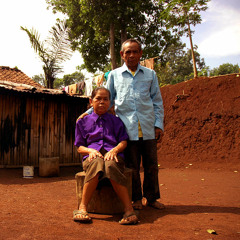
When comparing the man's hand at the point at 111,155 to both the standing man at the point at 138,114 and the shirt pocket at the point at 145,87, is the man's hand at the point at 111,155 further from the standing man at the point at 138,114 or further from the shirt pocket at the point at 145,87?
the shirt pocket at the point at 145,87

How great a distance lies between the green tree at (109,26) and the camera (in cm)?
1251

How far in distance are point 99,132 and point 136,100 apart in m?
0.57

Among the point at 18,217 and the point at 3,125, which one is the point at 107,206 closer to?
the point at 18,217

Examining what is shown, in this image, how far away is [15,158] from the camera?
703cm

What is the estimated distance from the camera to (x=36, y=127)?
7.36 meters


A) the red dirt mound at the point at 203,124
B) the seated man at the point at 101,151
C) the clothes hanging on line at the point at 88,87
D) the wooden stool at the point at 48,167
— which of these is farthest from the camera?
the clothes hanging on line at the point at 88,87

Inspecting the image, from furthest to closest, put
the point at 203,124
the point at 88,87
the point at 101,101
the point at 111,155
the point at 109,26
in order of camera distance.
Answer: the point at 109,26, the point at 88,87, the point at 203,124, the point at 101,101, the point at 111,155

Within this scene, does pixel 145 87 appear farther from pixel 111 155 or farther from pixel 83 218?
pixel 83 218

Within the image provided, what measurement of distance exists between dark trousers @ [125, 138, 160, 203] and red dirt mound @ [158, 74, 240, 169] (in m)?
5.79

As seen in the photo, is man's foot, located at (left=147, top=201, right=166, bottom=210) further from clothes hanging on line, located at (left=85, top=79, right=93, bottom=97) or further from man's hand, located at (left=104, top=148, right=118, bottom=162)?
Answer: clothes hanging on line, located at (left=85, top=79, right=93, bottom=97)

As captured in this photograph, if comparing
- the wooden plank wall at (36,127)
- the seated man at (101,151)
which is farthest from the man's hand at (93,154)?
the wooden plank wall at (36,127)

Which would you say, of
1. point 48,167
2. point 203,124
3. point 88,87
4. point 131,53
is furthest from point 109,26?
point 131,53

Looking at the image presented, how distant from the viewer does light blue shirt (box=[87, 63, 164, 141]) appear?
275 cm

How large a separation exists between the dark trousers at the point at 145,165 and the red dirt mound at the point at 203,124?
579 cm
